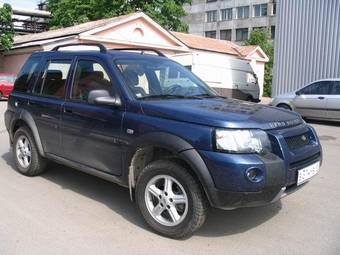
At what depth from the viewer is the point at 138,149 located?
482 centimetres

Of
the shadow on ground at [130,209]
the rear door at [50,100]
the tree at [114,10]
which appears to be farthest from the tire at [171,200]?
the tree at [114,10]

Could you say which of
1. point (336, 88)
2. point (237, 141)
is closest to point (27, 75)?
point (237, 141)

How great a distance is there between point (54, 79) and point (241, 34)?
63789 millimetres

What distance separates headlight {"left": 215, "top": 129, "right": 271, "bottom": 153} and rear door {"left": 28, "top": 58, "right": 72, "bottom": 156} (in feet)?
8.04

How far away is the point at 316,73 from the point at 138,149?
16248 millimetres

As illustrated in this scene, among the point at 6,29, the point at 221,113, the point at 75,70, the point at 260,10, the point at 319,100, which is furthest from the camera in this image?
the point at 260,10

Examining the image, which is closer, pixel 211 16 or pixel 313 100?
pixel 313 100

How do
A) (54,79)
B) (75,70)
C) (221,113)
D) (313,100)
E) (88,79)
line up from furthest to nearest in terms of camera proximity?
(313,100) → (54,79) → (75,70) → (88,79) → (221,113)

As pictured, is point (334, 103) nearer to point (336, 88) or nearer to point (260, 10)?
point (336, 88)

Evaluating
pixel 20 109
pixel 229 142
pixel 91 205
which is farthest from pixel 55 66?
pixel 229 142

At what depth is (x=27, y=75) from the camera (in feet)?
22.2

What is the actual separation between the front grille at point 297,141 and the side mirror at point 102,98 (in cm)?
179

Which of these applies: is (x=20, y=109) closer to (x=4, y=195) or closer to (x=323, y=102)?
(x=4, y=195)

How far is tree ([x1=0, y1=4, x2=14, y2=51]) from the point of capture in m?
31.7
